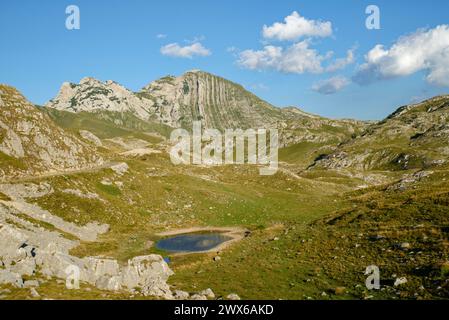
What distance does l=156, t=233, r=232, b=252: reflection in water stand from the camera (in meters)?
57.0

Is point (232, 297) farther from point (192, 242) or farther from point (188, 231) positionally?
point (188, 231)

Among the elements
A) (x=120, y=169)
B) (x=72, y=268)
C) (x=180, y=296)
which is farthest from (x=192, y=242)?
(x=120, y=169)

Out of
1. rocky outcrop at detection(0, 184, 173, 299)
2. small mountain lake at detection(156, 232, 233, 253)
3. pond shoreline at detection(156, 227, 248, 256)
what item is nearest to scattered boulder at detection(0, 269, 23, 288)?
rocky outcrop at detection(0, 184, 173, 299)

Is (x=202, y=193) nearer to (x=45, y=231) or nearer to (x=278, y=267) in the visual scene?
(x=45, y=231)

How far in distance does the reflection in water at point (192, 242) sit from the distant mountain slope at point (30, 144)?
37.4 metres

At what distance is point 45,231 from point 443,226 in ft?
174

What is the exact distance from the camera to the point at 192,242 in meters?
61.1

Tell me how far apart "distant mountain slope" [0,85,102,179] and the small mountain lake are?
123 ft

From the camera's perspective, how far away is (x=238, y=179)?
413 ft

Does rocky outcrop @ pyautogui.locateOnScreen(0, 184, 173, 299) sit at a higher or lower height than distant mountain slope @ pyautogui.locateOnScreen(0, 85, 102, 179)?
lower

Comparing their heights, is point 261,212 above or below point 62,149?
below

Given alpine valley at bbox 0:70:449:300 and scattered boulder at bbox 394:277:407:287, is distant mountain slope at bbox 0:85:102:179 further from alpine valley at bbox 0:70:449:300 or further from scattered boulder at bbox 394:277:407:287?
scattered boulder at bbox 394:277:407:287
